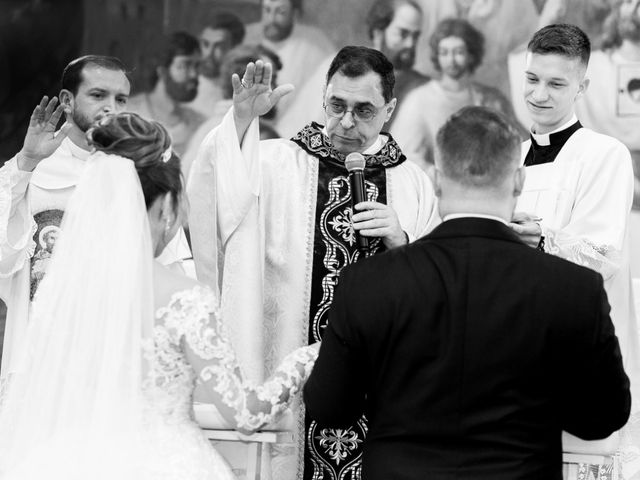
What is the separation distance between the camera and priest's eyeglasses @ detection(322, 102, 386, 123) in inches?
148

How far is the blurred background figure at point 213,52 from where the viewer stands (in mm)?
7016

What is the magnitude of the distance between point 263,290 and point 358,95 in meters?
0.80

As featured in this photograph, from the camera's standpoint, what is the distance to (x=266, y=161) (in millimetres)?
3932

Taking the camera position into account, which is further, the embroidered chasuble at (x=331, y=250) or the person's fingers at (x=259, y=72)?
the embroidered chasuble at (x=331, y=250)

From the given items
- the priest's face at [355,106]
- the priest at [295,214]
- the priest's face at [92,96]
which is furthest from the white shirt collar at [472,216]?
the priest's face at [92,96]

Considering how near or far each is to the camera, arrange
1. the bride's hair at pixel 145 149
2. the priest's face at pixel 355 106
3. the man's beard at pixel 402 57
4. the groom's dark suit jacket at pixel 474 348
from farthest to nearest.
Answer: the man's beard at pixel 402 57
the priest's face at pixel 355 106
the bride's hair at pixel 145 149
the groom's dark suit jacket at pixel 474 348

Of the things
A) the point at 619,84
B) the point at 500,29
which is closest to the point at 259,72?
the point at 500,29

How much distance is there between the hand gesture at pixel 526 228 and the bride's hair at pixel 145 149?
1107mm

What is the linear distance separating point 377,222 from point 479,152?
0.85 metres

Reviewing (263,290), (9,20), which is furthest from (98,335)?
(9,20)

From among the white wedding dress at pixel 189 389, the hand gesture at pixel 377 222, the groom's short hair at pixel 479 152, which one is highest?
the groom's short hair at pixel 479 152

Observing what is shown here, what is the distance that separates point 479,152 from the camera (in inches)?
98.4

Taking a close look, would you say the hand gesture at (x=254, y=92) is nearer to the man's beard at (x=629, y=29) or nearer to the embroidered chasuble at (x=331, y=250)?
the embroidered chasuble at (x=331, y=250)

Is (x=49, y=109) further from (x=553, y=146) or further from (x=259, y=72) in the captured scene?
(x=553, y=146)
